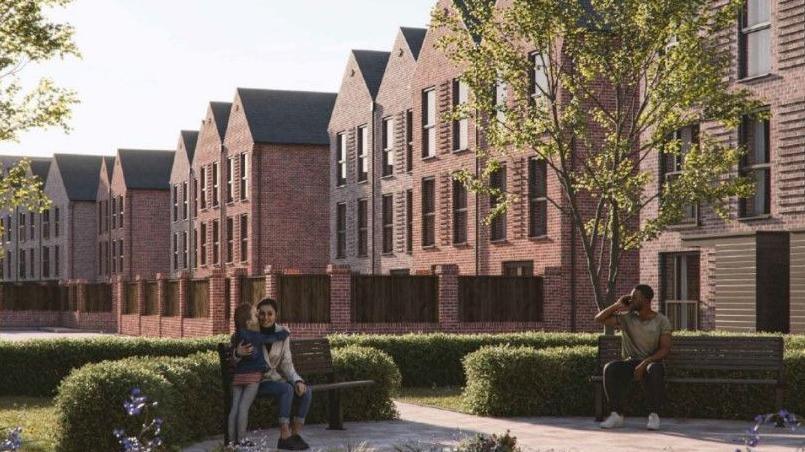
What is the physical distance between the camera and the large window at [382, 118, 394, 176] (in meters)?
43.6

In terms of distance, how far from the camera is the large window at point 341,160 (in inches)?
1870

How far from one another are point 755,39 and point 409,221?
17157mm

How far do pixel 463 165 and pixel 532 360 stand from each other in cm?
2219

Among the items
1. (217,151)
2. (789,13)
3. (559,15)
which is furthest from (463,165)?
(217,151)

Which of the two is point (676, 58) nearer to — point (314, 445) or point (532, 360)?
point (532, 360)

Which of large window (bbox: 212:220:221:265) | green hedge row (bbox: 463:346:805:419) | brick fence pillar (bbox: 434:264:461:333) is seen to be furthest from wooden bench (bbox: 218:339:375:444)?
large window (bbox: 212:220:221:265)

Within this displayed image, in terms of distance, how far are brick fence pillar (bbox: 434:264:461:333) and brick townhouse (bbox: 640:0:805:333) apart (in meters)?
6.51

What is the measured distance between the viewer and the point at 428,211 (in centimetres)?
4009

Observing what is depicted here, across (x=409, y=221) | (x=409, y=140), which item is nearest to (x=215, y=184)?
(x=409, y=140)

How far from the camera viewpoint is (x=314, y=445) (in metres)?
12.8

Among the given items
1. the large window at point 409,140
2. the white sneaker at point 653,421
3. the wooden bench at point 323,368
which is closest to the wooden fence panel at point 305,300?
the large window at point 409,140

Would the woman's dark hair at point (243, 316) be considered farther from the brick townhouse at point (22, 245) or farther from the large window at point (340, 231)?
the brick townhouse at point (22, 245)

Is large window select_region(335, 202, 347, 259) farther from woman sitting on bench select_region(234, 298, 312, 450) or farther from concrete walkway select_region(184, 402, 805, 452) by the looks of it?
woman sitting on bench select_region(234, 298, 312, 450)

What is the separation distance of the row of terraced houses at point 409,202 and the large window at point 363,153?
0.07 metres
